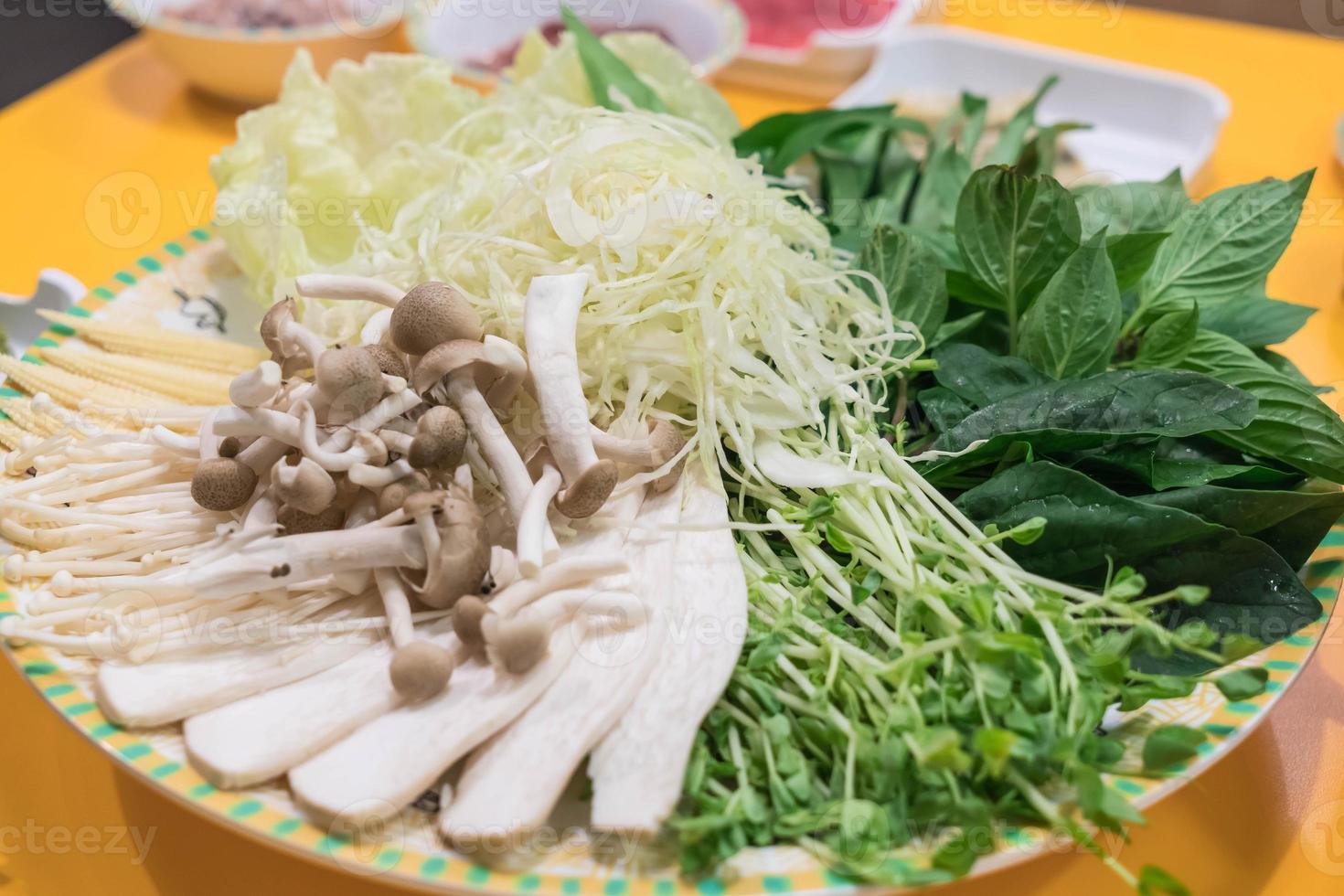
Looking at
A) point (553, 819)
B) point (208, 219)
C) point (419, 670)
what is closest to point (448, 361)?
point (419, 670)

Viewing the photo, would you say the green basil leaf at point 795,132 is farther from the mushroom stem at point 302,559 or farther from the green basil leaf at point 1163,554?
the mushroom stem at point 302,559

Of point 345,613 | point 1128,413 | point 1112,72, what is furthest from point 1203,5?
point 345,613

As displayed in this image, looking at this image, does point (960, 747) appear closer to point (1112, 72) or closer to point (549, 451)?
point (549, 451)

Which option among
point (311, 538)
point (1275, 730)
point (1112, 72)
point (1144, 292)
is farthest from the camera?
point (1112, 72)

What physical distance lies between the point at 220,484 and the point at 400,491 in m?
0.23

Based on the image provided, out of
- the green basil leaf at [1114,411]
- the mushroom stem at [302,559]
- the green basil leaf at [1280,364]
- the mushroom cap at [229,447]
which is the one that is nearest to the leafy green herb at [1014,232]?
the green basil leaf at [1114,411]

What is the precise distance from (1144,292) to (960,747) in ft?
3.31

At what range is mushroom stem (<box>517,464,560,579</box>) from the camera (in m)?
1.23

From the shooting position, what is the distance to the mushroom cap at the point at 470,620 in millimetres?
1164

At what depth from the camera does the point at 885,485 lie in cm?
138

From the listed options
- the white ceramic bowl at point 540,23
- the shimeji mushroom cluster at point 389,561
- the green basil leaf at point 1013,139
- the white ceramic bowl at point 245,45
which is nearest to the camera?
the shimeji mushroom cluster at point 389,561

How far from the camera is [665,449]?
1.43 metres

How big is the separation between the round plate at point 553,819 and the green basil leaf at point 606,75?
1.44 metres

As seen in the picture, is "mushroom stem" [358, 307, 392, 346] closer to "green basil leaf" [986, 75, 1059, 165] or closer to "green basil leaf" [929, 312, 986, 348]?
"green basil leaf" [929, 312, 986, 348]
